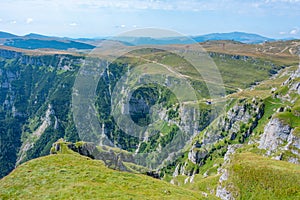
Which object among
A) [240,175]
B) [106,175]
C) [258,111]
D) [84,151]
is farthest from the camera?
[258,111]

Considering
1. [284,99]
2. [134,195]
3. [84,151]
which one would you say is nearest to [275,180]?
[134,195]

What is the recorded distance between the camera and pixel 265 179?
208 feet

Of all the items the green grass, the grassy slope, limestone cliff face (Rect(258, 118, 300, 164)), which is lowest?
limestone cliff face (Rect(258, 118, 300, 164))

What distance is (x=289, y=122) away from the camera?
124812 mm

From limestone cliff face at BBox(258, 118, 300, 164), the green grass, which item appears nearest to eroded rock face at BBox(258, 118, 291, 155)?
limestone cliff face at BBox(258, 118, 300, 164)

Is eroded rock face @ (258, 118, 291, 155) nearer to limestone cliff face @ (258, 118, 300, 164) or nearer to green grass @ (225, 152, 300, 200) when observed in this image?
limestone cliff face @ (258, 118, 300, 164)

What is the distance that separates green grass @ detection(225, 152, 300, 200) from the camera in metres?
59.5

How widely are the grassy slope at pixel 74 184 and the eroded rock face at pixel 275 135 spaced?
90895 mm

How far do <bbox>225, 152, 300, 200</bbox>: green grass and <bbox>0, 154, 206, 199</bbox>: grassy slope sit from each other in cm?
2221

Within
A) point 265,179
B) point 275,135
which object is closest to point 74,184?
point 265,179

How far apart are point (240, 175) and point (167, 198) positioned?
105 ft

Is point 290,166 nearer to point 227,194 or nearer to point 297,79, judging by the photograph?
point 227,194

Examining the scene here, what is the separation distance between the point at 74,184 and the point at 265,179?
140 ft

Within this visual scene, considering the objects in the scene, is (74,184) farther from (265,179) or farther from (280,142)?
(280,142)
